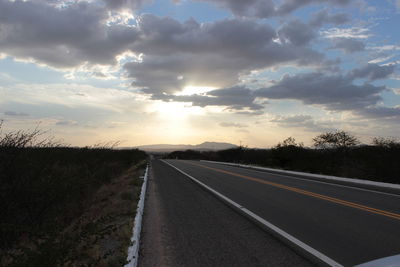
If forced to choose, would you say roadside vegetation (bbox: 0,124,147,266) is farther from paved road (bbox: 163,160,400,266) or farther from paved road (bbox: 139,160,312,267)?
paved road (bbox: 163,160,400,266)

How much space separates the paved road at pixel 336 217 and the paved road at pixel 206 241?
27.5 inches

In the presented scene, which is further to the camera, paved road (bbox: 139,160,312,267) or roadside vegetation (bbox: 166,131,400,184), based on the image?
roadside vegetation (bbox: 166,131,400,184)

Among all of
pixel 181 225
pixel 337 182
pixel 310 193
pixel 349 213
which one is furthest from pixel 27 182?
pixel 337 182

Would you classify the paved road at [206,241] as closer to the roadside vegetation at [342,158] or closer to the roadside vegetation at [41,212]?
the roadside vegetation at [41,212]

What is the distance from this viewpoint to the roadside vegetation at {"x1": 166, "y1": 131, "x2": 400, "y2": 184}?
21.1 metres

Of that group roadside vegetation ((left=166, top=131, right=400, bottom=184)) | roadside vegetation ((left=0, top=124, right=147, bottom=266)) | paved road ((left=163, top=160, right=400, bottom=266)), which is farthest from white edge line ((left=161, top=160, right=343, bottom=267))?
roadside vegetation ((left=166, top=131, right=400, bottom=184))

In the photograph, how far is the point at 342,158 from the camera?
3033 cm

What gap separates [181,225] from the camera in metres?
8.36

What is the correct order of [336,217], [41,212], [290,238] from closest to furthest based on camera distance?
1. [290,238]
2. [336,217]
3. [41,212]

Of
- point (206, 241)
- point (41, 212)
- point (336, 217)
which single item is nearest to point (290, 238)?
point (206, 241)

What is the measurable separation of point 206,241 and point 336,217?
3.80 meters

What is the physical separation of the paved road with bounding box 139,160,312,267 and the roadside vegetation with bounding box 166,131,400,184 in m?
14.5

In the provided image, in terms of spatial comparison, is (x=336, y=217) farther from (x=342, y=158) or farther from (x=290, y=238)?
(x=342, y=158)

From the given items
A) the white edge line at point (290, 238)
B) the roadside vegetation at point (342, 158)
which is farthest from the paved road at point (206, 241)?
the roadside vegetation at point (342, 158)
